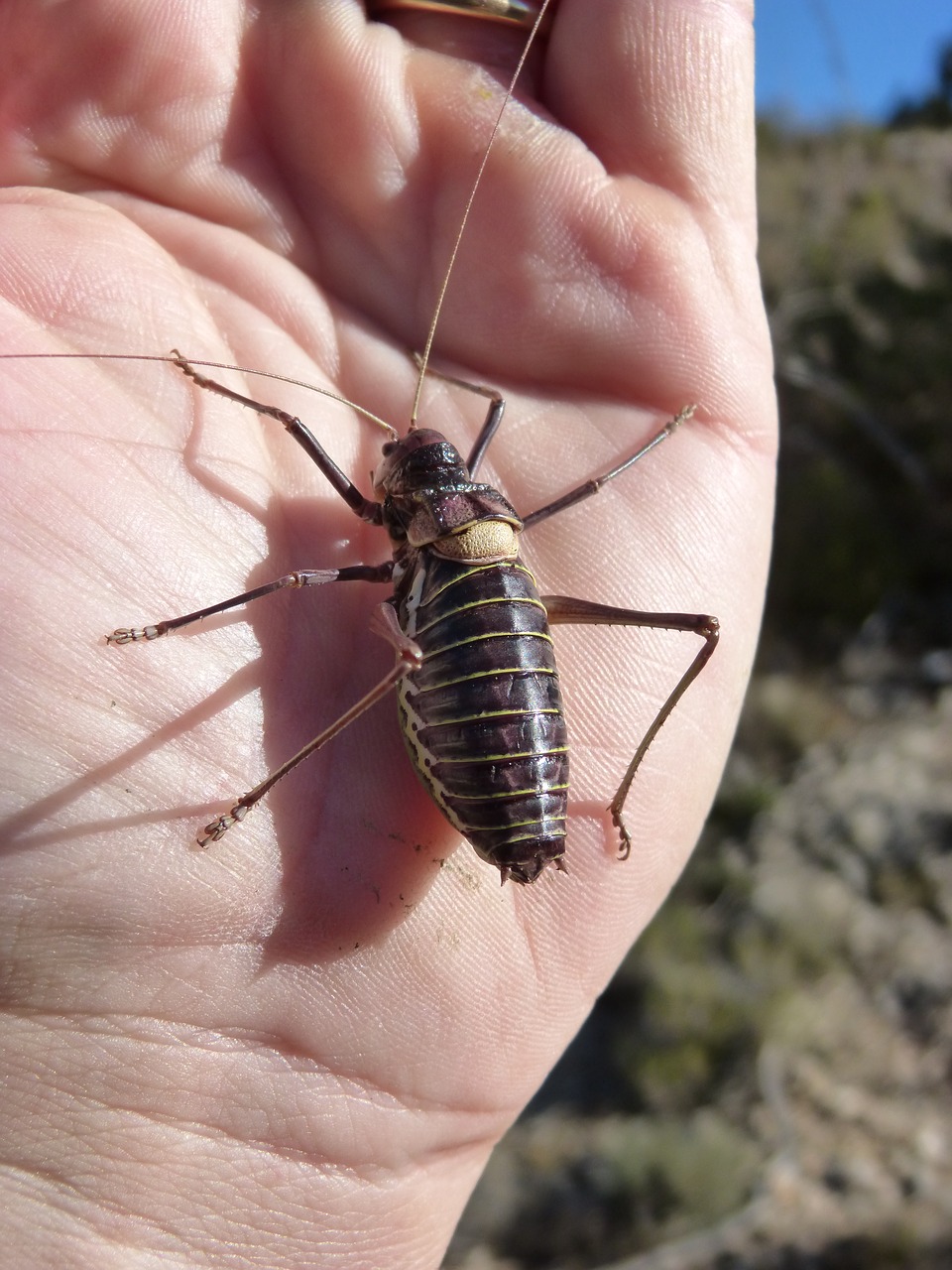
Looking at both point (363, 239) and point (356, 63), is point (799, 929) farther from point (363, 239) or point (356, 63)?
point (356, 63)

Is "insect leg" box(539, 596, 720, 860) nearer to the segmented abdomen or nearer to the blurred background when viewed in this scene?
the segmented abdomen

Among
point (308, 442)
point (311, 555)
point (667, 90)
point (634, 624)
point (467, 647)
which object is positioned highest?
point (667, 90)

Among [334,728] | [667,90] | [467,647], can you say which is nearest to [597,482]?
[467,647]

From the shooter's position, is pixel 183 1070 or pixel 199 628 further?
pixel 199 628

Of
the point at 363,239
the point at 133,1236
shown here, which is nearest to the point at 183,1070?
the point at 133,1236

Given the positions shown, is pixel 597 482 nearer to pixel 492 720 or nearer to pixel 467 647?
pixel 467 647

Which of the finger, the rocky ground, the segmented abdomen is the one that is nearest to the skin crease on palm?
the finger

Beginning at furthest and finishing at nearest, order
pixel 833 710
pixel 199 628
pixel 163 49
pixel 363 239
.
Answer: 1. pixel 833 710
2. pixel 363 239
3. pixel 163 49
4. pixel 199 628
